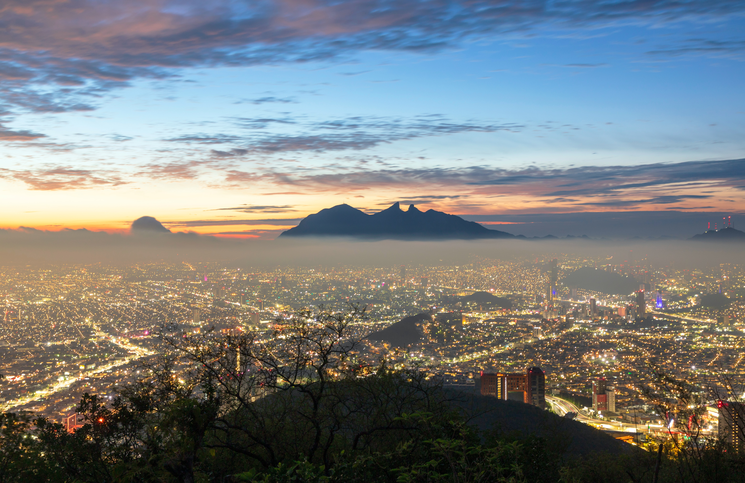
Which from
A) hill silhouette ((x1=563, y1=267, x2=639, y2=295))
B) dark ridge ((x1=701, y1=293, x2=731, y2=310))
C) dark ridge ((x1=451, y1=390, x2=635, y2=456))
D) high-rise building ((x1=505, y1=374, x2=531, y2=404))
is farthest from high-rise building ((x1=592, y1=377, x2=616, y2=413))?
hill silhouette ((x1=563, y1=267, x2=639, y2=295))

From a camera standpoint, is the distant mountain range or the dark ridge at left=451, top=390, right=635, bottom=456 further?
the distant mountain range

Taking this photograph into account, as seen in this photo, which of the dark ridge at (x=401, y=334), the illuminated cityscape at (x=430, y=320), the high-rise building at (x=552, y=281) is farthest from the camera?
the high-rise building at (x=552, y=281)

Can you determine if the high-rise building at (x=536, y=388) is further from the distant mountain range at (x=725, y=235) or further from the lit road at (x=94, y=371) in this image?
the distant mountain range at (x=725, y=235)

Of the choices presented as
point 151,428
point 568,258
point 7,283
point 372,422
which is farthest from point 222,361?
point 568,258

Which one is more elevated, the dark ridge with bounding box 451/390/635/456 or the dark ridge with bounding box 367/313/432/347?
the dark ridge with bounding box 451/390/635/456

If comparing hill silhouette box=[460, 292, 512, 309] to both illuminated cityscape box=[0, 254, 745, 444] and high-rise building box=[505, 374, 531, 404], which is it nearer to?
illuminated cityscape box=[0, 254, 745, 444]

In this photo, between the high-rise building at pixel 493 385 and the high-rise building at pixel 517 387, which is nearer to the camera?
the high-rise building at pixel 517 387

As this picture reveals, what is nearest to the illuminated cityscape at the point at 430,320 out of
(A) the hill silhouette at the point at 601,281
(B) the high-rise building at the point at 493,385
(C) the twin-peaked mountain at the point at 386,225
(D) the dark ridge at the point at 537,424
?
(B) the high-rise building at the point at 493,385
